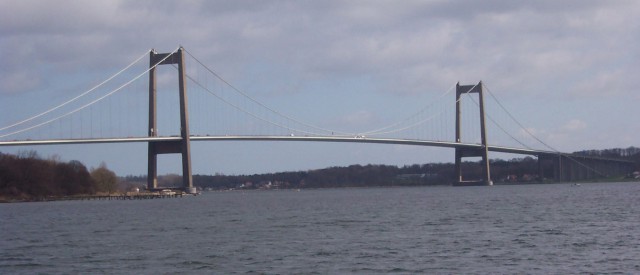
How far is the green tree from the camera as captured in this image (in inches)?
2554

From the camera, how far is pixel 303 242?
63.0 ft

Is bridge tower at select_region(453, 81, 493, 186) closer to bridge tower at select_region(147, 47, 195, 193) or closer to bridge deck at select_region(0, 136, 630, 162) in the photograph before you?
bridge deck at select_region(0, 136, 630, 162)

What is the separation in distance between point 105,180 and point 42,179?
9.57 m

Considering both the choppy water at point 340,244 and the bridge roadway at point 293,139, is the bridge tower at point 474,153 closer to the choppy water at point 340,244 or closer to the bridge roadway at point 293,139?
the bridge roadway at point 293,139

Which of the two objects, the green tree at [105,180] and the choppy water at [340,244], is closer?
the choppy water at [340,244]

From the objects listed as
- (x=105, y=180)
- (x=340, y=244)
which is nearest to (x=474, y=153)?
(x=105, y=180)

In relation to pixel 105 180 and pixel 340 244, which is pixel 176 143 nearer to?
pixel 105 180

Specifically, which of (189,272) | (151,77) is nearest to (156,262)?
(189,272)

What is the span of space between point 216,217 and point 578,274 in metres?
17.1

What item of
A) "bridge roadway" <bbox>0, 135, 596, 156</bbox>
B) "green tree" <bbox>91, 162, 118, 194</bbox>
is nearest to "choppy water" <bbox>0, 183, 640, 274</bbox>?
"bridge roadway" <bbox>0, 135, 596, 156</bbox>

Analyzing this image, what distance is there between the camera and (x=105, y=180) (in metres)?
65.9

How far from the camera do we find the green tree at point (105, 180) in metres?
64.9

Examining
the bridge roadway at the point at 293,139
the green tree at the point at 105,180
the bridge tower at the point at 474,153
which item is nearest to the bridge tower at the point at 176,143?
the bridge roadway at the point at 293,139

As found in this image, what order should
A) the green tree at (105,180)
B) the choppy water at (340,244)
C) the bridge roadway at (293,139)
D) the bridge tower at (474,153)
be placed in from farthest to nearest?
the bridge tower at (474,153), the green tree at (105,180), the bridge roadway at (293,139), the choppy water at (340,244)
